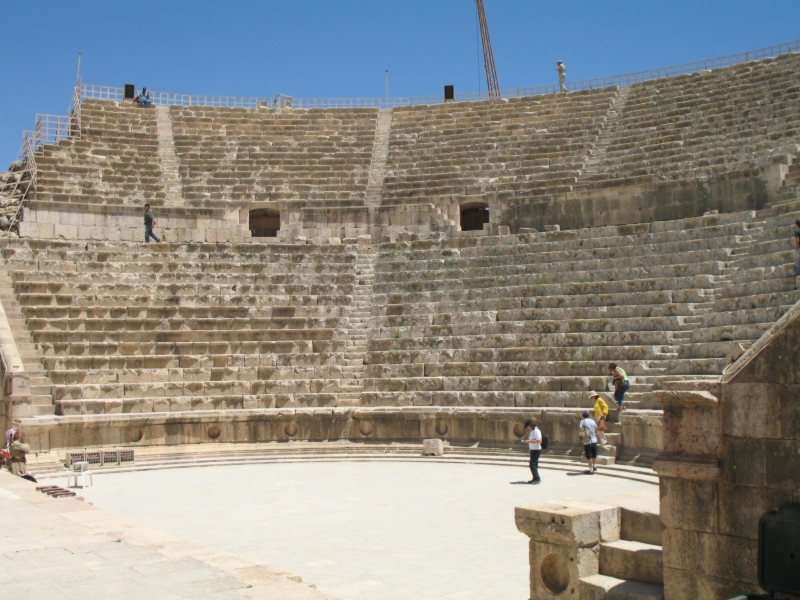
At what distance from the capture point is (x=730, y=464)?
439cm

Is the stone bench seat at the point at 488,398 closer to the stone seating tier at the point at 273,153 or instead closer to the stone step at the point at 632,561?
the stone step at the point at 632,561

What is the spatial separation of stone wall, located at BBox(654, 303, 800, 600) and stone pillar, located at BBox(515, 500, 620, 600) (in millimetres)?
639

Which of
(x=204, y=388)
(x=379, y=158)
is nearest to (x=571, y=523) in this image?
(x=204, y=388)

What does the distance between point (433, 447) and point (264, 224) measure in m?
11.7

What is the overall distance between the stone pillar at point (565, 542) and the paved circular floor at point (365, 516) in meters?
0.64

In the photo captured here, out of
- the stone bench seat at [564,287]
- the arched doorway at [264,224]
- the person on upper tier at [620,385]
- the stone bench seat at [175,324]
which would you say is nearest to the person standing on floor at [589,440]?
the person on upper tier at [620,385]

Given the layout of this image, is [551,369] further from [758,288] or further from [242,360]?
[242,360]

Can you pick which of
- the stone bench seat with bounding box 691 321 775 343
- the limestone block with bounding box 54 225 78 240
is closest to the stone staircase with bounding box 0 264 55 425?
the limestone block with bounding box 54 225 78 240

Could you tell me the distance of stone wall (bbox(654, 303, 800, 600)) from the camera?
421 centimetres

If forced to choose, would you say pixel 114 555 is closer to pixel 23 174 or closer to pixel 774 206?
pixel 774 206

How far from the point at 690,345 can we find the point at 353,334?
7160 mm

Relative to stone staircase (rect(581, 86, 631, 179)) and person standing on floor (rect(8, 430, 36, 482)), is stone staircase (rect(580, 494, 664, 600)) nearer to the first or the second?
person standing on floor (rect(8, 430, 36, 482))

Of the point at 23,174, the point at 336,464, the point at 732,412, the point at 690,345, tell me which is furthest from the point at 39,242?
the point at 732,412

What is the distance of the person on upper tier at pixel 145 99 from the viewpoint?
2808 cm
